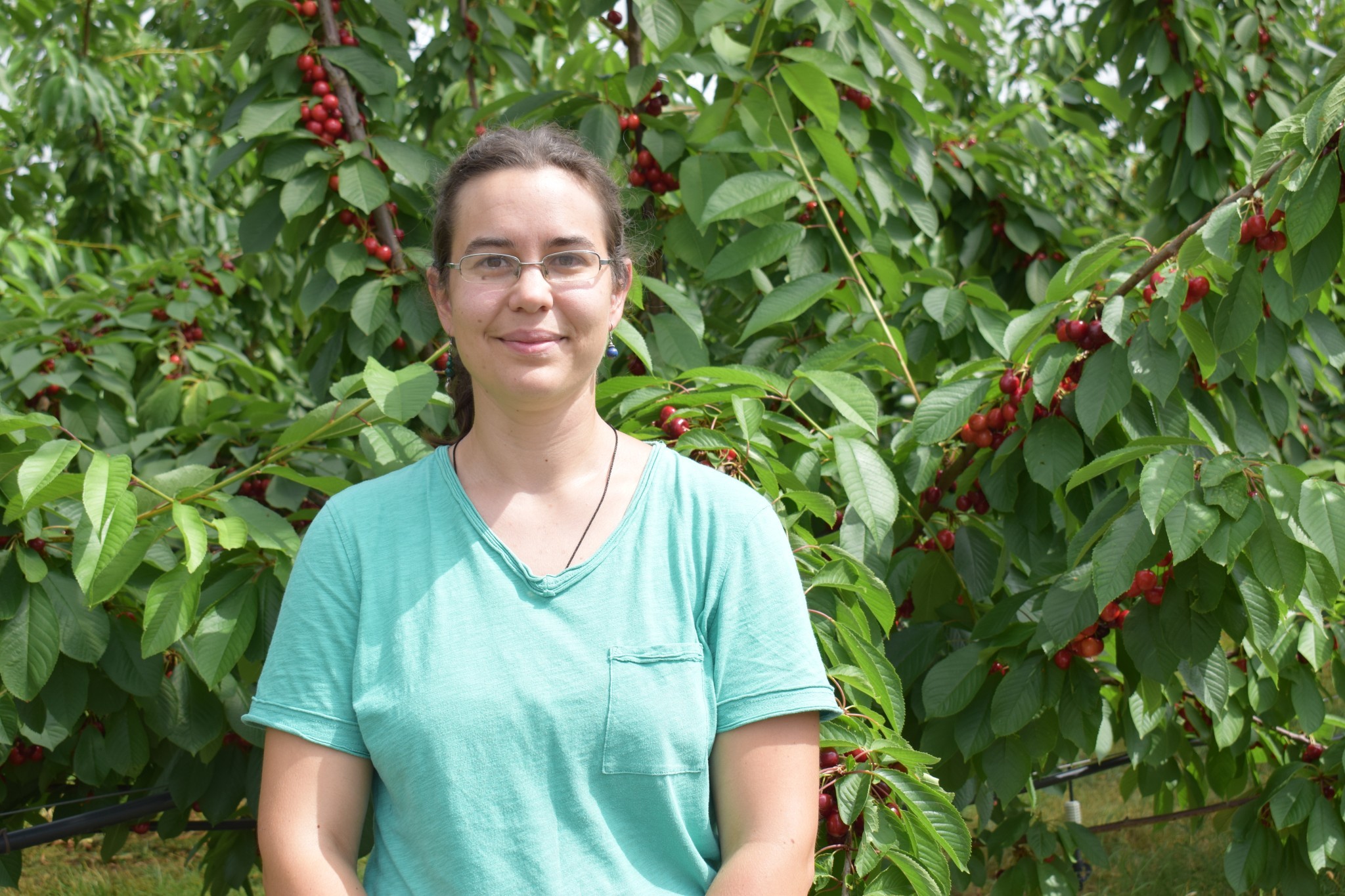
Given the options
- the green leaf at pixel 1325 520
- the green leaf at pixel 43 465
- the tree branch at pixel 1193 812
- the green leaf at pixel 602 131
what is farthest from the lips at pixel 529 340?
the tree branch at pixel 1193 812

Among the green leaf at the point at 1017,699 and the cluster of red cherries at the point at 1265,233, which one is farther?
the green leaf at the point at 1017,699

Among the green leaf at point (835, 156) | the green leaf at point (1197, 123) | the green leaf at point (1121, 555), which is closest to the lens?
the green leaf at point (1121, 555)

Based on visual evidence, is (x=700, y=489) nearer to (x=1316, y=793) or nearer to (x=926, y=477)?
(x=926, y=477)

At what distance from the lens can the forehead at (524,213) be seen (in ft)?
4.57

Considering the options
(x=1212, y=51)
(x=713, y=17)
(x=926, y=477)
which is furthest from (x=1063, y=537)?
(x=1212, y=51)

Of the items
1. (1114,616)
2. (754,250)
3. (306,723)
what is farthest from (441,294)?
(1114,616)

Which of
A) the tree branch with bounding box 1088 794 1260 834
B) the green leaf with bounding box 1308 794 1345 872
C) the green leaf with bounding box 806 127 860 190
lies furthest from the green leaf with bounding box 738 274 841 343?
the tree branch with bounding box 1088 794 1260 834

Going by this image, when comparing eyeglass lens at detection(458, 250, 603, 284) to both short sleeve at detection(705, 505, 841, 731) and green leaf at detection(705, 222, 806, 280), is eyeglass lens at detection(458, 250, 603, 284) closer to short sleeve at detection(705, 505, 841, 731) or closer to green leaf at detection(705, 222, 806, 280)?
short sleeve at detection(705, 505, 841, 731)

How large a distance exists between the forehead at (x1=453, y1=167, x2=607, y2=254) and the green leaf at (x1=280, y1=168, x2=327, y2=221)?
123 cm

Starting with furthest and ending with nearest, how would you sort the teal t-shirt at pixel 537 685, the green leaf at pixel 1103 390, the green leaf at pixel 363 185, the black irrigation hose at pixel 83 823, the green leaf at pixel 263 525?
the green leaf at pixel 363 185, the black irrigation hose at pixel 83 823, the green leaf at pixel 1103 390, the green leaf at pixel 263 525, the teal t-shirt at pixel 537 685

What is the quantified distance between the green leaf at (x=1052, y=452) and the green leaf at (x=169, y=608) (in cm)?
126

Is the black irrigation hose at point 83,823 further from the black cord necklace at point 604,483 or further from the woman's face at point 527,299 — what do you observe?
the woman's face at point 527,299

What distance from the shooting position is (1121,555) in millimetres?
1634

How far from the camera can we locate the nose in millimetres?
1361
